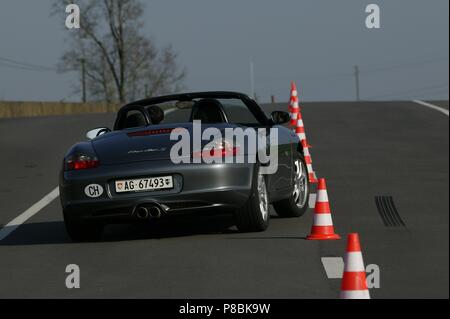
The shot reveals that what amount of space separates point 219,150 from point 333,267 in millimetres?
2244

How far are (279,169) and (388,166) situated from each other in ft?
23.8

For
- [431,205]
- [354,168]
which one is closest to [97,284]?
[431,205]

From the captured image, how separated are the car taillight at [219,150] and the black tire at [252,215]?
0.31 m

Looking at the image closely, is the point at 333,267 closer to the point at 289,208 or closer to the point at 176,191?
the point at 176,191

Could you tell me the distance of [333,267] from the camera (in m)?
9.30

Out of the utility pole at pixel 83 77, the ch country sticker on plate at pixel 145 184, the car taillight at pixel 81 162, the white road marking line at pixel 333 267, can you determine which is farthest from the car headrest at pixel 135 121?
the utility pole at pixel 83 77

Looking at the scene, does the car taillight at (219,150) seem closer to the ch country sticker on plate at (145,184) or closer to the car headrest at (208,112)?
the ch country sticker on plate at (145,184)

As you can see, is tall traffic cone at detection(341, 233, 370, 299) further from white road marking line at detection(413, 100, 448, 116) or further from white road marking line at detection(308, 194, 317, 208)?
white road marking line at detection(413, 100, 448, 116)

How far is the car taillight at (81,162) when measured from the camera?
1131cm

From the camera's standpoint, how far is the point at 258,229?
38.0 ft

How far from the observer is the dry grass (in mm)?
47609

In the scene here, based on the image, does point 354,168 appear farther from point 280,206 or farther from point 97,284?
point 97,284

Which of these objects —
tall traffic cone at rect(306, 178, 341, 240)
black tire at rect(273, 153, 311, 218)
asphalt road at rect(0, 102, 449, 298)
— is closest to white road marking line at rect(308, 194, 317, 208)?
asphalt road at rect(0, 102, 449, 298)

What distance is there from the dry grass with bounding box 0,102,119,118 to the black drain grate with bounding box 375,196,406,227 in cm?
3318
